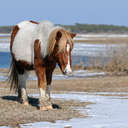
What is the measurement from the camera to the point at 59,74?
23.8m

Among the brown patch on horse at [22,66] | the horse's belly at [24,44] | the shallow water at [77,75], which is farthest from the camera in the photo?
the shallow water at [77,75]

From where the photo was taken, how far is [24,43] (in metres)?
10.1

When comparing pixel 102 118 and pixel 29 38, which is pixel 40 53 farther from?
pixel 102 118

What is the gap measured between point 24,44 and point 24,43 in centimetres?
2

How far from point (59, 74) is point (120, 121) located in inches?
620

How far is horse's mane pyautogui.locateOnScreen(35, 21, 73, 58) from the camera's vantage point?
895 cm

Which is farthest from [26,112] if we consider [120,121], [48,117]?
[120,121]

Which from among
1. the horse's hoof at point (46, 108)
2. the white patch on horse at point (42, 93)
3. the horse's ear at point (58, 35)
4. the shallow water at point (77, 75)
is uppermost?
the horse's ear at point (58, 35)

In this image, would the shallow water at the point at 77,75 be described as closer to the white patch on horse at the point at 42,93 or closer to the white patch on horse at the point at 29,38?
the white patch on horse at the point at 29,38

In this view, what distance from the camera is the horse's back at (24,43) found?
9.94 m

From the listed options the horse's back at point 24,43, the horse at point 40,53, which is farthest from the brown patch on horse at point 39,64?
the horse's back at point 24,43

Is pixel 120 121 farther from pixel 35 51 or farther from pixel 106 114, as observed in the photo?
pixel 35 51

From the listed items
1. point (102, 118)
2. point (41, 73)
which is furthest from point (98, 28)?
point (102, 118)

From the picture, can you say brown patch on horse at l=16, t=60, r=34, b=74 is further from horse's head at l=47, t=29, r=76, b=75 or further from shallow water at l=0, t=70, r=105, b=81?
shallow water at l=0, t=70, r=105, b=81
